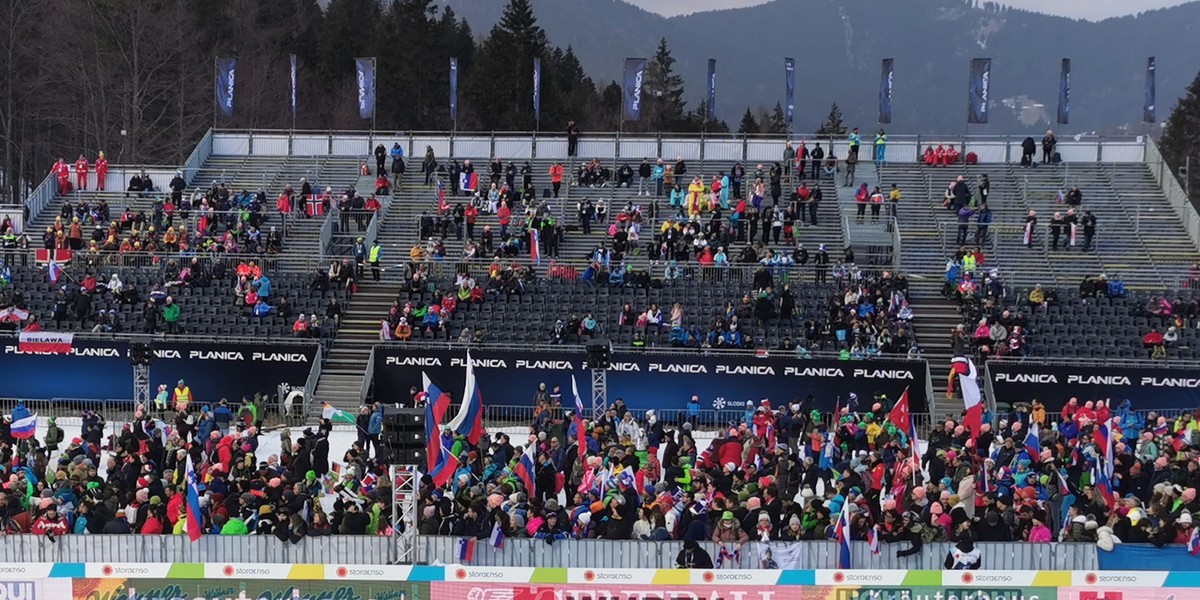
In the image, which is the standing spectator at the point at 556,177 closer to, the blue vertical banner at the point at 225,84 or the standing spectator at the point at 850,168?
the standing spectator at the point at 850,168

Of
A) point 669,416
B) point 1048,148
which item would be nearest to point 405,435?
point 669,416

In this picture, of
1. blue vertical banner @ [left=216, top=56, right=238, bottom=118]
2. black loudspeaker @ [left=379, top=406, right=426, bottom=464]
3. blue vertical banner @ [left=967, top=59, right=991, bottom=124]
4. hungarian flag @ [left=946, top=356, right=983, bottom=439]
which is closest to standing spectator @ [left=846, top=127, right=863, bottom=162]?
blue vertical banner @ [left=967, top=59, right=991, bottom=124]

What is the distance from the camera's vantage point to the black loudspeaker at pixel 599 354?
32.2 metres

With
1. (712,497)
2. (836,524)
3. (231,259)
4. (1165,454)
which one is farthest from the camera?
(231,259)

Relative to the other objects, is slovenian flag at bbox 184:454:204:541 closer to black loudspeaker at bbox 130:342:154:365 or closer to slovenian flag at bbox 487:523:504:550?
slovenian flag at bbox 487:523:504:550

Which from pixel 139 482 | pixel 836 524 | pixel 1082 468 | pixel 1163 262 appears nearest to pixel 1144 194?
pixel 1163 262

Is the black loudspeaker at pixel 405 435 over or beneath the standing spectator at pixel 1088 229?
Result: beneath

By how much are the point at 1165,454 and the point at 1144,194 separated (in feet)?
82.0

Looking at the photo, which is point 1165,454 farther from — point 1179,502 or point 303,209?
point 303,209

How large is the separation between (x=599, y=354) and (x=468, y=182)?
14599mm

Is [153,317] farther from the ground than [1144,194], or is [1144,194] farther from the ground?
[1144,194]

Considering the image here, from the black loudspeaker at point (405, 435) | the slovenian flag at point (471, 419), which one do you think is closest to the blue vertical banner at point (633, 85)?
the slovenian flag at point (471, 419)

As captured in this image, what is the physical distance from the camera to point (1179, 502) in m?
19.3

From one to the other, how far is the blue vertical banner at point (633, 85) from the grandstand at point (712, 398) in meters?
1.67
